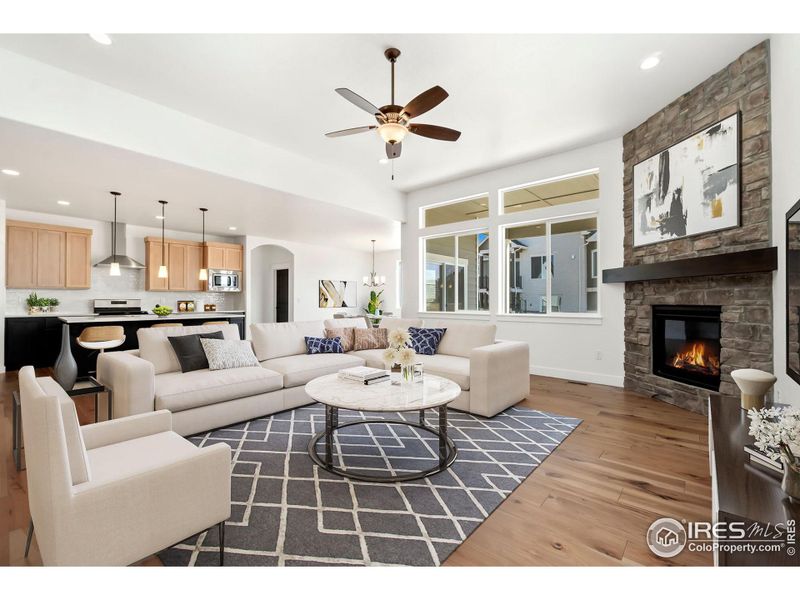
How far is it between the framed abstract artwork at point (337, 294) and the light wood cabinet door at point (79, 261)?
15.5ft

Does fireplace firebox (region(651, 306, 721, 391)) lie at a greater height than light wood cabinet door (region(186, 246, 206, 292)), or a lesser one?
lesser

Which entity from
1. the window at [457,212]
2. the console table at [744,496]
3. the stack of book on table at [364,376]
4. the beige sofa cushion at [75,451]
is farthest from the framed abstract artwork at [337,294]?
the console table at [744,496]

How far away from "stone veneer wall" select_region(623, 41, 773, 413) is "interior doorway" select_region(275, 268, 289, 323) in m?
7.92

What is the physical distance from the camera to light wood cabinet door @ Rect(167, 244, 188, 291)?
24.2ft

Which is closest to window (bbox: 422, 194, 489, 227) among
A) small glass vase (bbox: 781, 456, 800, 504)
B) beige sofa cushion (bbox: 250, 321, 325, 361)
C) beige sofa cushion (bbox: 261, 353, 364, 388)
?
beige sofa cushion (bbox: 250, 321, 325, 361)

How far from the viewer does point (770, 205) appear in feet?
9.19

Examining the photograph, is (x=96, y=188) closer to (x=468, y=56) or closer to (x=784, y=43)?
(x=468, y=56)

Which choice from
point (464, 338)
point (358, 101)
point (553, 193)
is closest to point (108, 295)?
point (464, 338)

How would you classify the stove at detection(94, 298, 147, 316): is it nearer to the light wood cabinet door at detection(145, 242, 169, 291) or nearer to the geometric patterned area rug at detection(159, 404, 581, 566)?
the light wood cabinet door at detection(145, 242, 169, 291)

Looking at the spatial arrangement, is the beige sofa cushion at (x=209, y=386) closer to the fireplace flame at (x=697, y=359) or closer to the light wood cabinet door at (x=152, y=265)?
the fireplace flame at (x=697, y=359)

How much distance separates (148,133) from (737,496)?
15.4ft

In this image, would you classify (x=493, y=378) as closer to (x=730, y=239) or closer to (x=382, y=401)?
(x=382, y=401)

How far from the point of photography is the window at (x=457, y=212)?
5.92 metres
